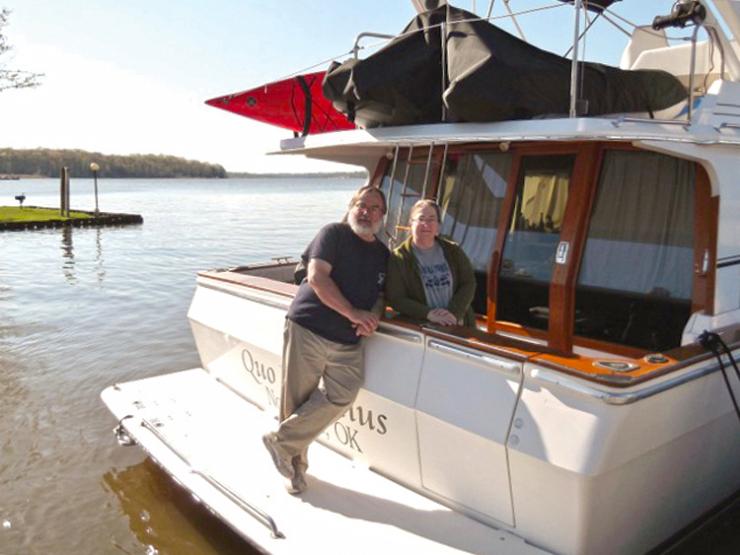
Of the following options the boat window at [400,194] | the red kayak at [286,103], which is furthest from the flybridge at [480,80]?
the boat window at [400,194]

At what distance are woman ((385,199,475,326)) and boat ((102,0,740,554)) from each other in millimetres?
133

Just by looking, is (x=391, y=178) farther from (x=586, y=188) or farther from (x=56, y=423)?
(x=56, y=423)

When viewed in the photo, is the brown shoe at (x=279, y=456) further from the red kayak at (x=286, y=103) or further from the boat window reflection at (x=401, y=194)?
the red kayak at (x=286, y=103)

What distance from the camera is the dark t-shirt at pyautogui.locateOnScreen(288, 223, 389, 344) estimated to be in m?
3.54

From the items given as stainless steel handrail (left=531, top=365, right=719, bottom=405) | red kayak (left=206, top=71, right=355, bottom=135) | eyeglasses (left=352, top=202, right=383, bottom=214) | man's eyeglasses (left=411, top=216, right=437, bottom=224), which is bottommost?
stainless steel handrail (left=531, top=365, right=719, bottom=405)

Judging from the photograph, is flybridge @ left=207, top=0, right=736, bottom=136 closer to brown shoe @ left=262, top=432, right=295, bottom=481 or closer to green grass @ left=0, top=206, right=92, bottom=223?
brown shoe @ left=262, top=432, right=295, bottom=481

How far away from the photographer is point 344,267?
141 inches

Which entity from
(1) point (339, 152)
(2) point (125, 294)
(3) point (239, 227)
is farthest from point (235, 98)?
(3) point (239, 227)

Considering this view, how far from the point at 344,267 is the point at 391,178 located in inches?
80.6

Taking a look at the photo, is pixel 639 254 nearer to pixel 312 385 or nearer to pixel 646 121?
pixel 646 121

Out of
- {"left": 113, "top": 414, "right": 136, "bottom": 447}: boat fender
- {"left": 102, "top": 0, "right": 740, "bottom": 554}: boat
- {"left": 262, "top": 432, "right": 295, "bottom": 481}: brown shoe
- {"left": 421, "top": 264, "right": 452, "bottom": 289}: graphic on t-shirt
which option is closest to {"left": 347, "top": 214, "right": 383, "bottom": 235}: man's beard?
{"left": 421, "top": 264, "right": 452, "bottom": 289}: graphic on t-shirt

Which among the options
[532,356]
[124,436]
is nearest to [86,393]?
[124,436]

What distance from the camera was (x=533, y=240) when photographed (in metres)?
4.36

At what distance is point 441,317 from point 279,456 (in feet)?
4.15
